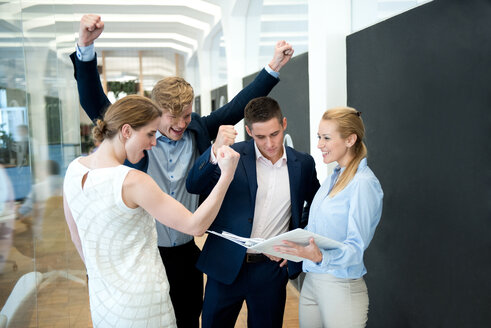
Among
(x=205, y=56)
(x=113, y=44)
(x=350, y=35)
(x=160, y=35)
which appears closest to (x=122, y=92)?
(x=113, y=44)

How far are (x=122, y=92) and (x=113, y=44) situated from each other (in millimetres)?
4005

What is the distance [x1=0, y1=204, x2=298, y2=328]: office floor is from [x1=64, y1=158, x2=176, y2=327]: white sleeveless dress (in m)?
0.61

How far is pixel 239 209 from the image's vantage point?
85.1 inches

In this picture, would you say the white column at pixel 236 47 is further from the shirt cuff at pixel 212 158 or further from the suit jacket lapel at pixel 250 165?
the shirt cuff at pixel 212 158

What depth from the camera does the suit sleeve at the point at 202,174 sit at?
1983 mm

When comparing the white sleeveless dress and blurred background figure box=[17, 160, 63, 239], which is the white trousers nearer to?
the white sleeveless dress

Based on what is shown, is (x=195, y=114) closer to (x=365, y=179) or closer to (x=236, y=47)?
(x=365, y=179)

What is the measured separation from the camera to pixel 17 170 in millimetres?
2146

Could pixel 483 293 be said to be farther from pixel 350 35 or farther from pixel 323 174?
pixel 350 35

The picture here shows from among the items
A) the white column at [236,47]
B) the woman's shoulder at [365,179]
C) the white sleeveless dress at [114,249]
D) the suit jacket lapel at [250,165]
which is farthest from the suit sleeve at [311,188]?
the white column at [236,47]

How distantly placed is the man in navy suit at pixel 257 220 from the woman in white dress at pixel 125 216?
0.52 m

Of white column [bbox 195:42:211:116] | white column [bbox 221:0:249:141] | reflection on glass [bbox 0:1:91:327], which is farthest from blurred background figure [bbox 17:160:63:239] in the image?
white column [bbox 195:42:211:116]

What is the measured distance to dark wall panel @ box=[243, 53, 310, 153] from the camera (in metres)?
4.18

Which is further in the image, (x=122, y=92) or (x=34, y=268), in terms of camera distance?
(x=122, y=92)
